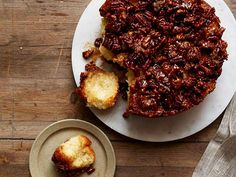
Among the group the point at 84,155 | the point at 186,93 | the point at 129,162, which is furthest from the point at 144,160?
the point at 186,93

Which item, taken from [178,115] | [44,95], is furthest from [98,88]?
[178,115]

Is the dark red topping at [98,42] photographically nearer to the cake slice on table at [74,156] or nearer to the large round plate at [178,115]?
the large round plate at [178,115]

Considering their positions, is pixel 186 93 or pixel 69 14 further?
pixel 69 14

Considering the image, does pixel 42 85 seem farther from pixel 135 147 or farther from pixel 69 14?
pixel 135 147

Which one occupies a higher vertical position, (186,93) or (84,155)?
(186,93)

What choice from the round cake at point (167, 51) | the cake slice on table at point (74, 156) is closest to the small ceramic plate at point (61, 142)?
the cake slice on table at point (74, 156)

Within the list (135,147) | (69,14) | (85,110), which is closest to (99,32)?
(69,14)

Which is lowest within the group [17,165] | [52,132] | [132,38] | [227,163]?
[17,165]

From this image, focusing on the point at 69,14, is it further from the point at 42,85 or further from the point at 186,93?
the point at 186,93
